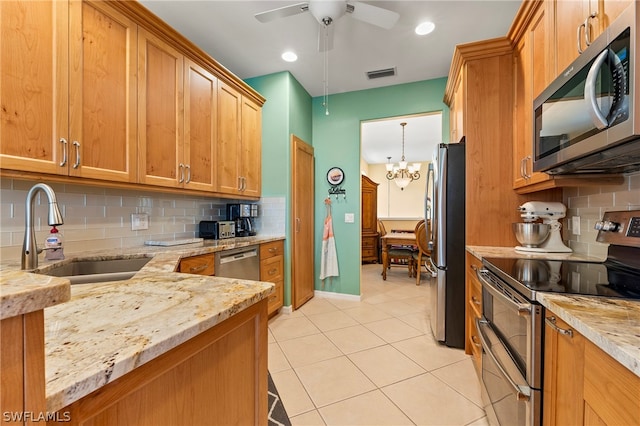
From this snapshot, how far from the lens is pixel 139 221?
2.14m

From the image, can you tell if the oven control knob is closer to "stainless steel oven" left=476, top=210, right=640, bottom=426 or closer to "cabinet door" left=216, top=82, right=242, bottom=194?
"stainless steel oven" left=476, top=210, right=640, bottom=426

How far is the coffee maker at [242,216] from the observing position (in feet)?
9.82

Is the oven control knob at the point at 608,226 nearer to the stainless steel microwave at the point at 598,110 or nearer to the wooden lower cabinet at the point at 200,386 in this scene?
the stainless steel microwave at the point at 598,110

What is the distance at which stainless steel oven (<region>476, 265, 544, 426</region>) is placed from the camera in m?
0.95

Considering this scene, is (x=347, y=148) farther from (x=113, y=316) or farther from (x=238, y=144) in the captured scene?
(x=113, y=316)

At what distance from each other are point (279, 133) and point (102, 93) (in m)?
1.73

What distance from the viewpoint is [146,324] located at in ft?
1.94

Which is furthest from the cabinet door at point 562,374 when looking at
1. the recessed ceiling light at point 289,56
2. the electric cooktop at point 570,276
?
the recessed ceiling light at point 289,56

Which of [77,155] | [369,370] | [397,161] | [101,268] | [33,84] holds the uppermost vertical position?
[397,161]

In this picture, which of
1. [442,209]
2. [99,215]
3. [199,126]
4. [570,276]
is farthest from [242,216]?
[570,276]

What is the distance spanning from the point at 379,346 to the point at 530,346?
148cm

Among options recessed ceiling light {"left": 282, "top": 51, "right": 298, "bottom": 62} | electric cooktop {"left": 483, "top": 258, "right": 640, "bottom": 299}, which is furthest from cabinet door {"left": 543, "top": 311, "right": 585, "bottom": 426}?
recessed ceiling light {"left": 282, "top": 51, "right": 298, "bottom": 62}

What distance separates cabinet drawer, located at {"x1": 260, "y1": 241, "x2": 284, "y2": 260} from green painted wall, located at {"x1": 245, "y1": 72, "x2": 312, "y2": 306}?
10cm

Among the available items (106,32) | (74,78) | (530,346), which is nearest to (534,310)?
(530,346)
